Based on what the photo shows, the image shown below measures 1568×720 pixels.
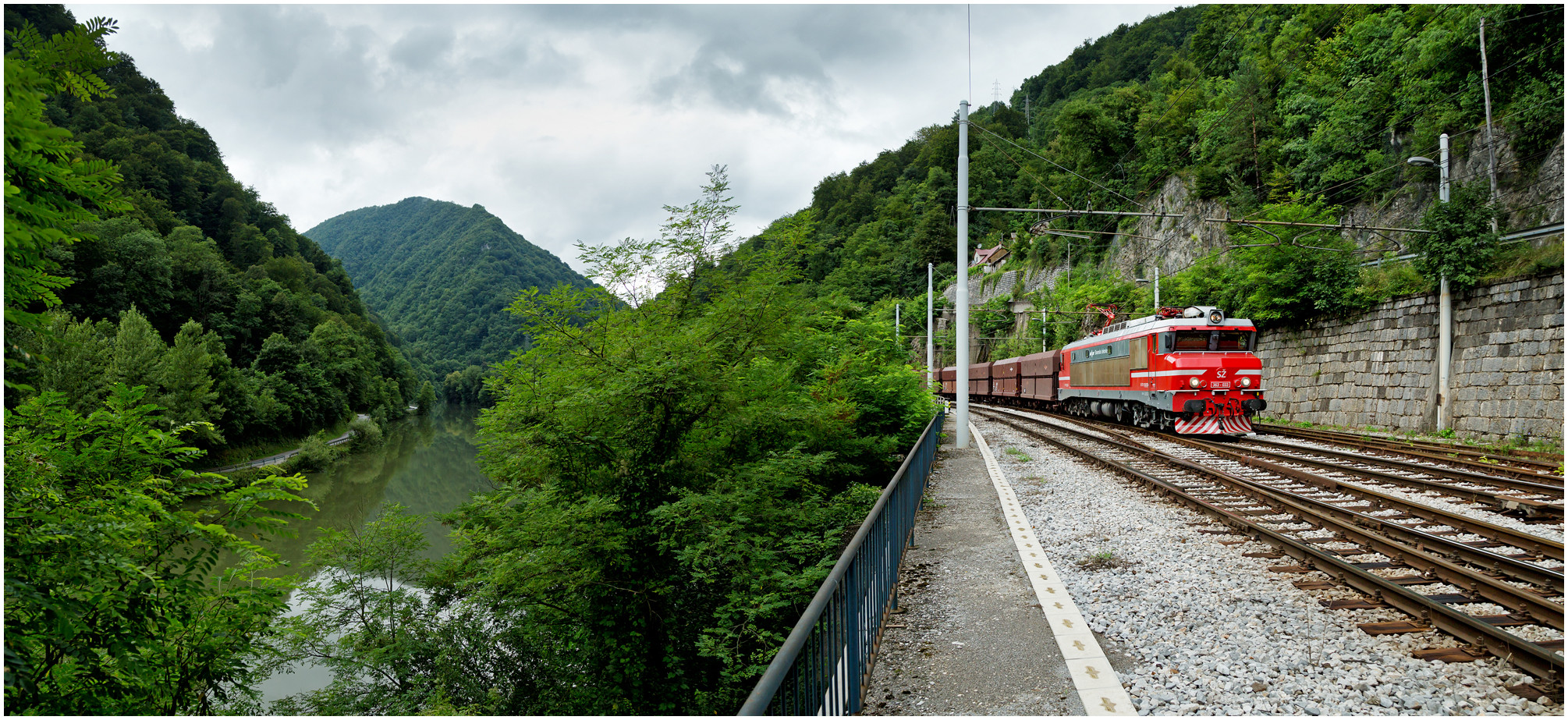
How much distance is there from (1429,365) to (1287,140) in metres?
19.2

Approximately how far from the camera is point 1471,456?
13250 mm

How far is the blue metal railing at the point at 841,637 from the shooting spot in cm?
281

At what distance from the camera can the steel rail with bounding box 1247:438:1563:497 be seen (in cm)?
965

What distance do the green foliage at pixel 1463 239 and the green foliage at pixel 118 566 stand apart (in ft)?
80.2

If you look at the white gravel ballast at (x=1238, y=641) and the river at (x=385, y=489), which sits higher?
the white gravel ballast at (x=1238, y=641)

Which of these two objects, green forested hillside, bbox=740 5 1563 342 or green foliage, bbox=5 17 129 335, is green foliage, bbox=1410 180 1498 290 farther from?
green foliage, bbox=5 17 129 335

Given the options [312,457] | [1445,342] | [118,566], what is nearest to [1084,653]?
[118,566]

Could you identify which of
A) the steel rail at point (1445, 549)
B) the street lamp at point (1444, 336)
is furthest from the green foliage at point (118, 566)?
the street lamp at point (1444, 336)

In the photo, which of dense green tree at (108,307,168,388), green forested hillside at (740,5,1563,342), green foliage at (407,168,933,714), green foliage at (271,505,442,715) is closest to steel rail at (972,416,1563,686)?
green foliage at (407,168,933,714)

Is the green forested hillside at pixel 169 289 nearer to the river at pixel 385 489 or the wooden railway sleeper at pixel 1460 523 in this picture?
the river at pixel 385 489

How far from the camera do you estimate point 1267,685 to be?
421cm

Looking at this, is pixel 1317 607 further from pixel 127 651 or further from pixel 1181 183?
pixel 1181 183

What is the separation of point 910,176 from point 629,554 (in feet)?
344

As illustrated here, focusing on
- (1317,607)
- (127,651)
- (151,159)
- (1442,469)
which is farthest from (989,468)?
(151,159)
